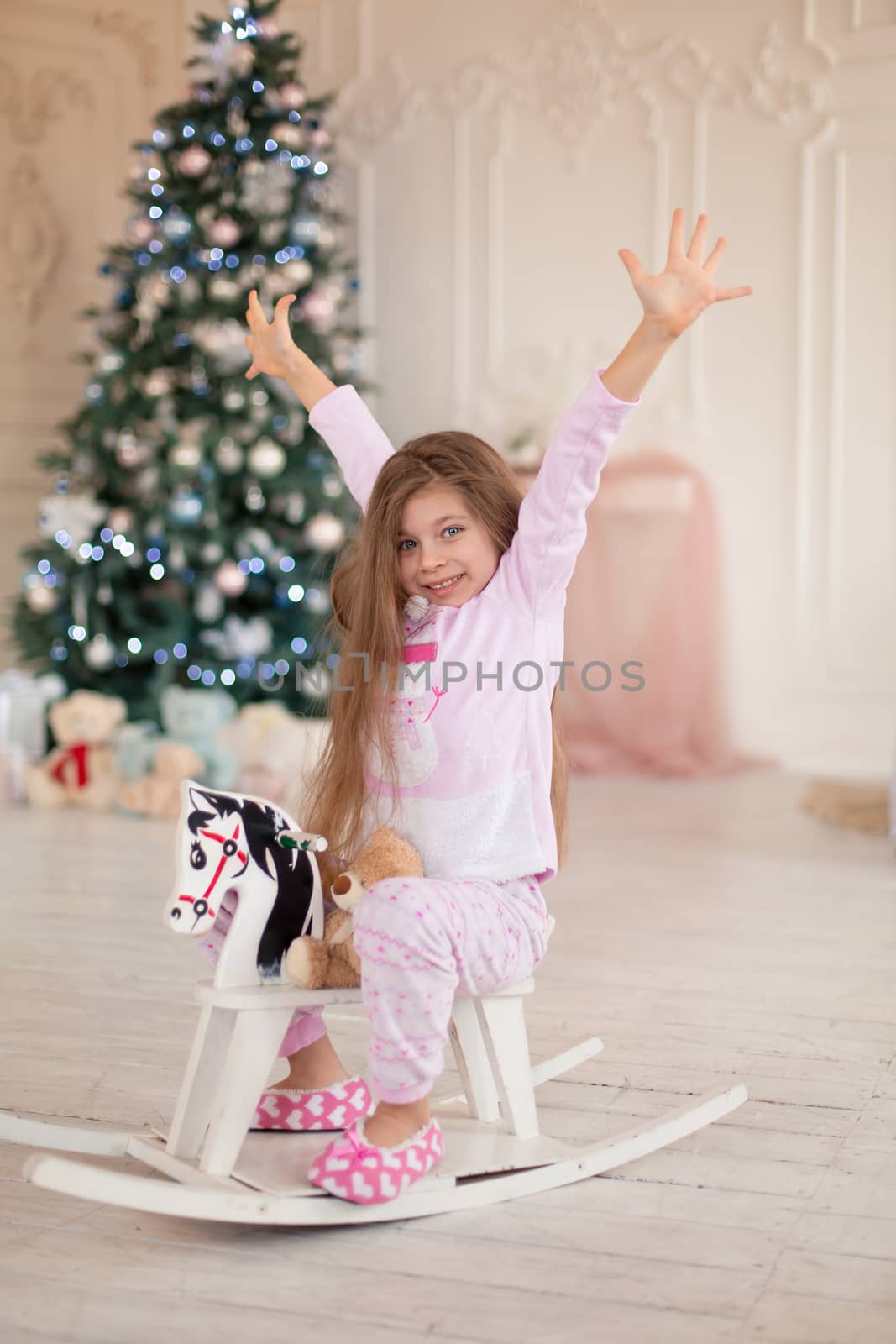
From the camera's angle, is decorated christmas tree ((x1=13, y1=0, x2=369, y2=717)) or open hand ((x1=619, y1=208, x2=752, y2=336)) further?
decorated christmas tree ((x1=13, y1=0, x2=369, y2=717))

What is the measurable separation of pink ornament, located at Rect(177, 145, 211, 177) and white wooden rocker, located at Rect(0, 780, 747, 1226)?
3291mm

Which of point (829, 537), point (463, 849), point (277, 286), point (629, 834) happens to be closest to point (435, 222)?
point (277, 286)

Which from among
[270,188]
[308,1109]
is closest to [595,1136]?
[308,1109]

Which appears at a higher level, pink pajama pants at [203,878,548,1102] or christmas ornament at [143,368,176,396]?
christmas ornament at [143,368,176,396]

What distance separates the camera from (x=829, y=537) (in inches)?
186

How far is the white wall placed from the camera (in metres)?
4.64

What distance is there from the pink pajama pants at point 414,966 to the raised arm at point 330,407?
0.48m

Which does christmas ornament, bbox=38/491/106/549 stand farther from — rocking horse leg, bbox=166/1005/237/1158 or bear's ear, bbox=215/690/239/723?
rocking horse leg, bbox=166/1005/237/1158

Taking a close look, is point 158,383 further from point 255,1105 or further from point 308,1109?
point 255,1105

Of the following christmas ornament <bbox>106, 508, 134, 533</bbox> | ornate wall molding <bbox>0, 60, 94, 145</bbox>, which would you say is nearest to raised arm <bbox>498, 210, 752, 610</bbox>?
christmas ornament <bbox>106, 508, 134, 533</bbox>

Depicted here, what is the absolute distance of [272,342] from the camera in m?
1.71

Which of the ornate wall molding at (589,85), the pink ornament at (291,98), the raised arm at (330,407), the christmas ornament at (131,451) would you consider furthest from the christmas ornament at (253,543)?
the raised arm at (330,407)

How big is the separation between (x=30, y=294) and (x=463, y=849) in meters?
4.61

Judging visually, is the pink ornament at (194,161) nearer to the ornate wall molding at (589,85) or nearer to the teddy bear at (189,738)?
the ornate wall molding at (589,85)
